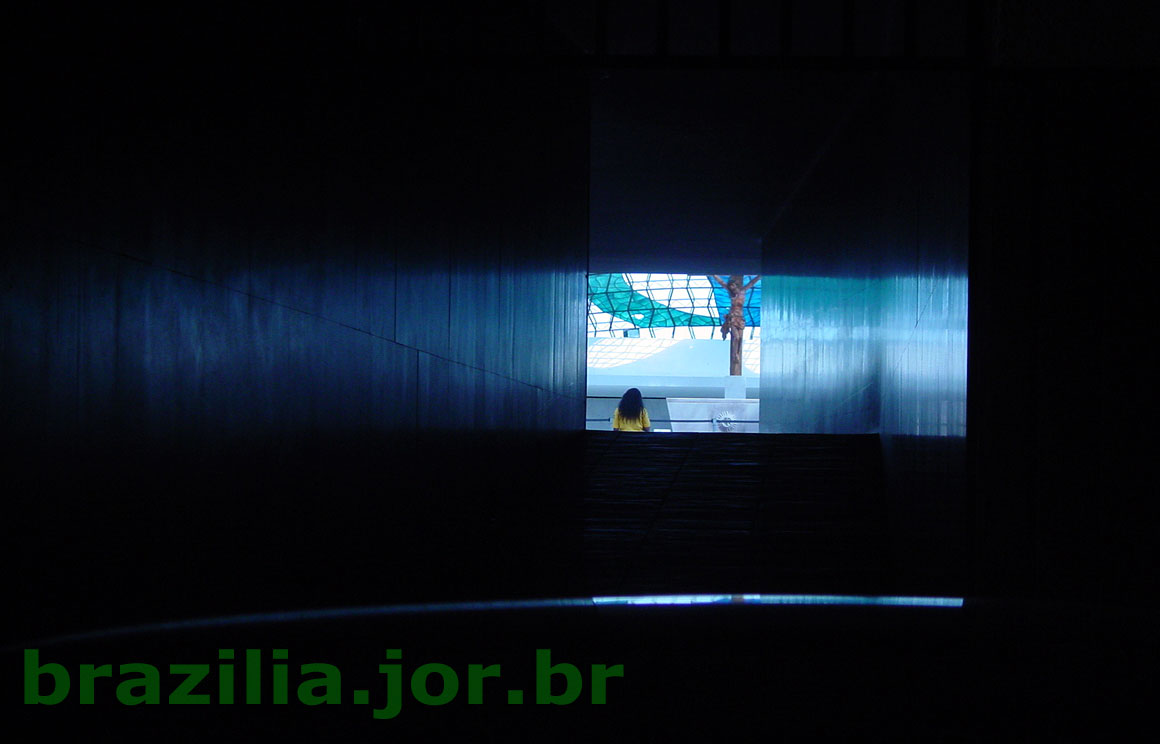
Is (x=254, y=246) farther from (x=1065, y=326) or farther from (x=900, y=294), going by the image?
(x=900, y=294)

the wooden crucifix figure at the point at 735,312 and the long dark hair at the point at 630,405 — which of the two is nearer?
the long dark hair at the point at 630,405

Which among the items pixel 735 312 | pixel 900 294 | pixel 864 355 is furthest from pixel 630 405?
pixel 735 312

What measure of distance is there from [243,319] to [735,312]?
126ft

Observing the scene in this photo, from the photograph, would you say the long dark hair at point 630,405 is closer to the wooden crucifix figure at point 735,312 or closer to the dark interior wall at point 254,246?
the dark interior wall at point 254,246

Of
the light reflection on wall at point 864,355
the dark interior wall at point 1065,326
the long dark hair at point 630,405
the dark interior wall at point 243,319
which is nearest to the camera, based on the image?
the dark interior wall at point 243,319

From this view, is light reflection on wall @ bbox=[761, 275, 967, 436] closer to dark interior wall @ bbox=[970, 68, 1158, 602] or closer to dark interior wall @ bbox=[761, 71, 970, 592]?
dark interior wall @ bbox=[761, 71, 970, 592]

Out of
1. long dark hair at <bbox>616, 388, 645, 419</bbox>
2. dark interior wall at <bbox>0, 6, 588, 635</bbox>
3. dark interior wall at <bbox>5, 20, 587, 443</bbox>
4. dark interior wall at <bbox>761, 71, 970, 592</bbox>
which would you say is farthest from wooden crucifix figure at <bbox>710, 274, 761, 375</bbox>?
dark interior wall at <bbox>0, 6, 588, 635</bbox>

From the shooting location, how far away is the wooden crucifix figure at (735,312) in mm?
39781

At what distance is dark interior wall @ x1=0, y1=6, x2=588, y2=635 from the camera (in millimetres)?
3049

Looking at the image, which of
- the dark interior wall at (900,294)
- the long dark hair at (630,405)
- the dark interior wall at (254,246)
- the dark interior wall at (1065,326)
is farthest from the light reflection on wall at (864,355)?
the dark interior wall at (254,246)

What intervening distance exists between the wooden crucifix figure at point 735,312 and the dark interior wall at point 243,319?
3146cm

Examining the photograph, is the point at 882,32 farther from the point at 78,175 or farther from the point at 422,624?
the point at 422,624

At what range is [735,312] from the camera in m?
41.9

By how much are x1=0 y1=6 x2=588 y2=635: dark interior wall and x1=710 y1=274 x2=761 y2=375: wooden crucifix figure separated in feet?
103
